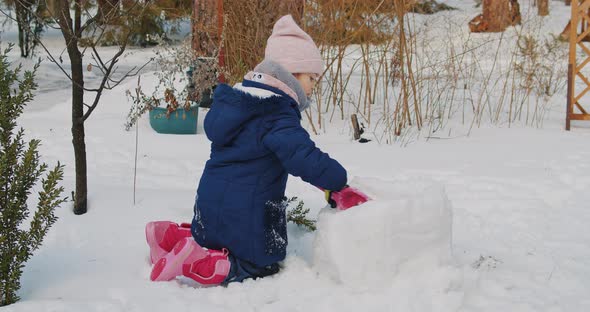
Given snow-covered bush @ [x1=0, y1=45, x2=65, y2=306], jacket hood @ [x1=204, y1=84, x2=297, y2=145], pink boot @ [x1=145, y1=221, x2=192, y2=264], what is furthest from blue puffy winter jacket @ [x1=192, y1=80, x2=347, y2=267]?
snow-covered bush @ [x1=0, y1=45, x2=65, y2=306]

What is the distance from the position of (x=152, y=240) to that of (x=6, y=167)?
0.62 m

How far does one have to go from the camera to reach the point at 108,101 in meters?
6.93

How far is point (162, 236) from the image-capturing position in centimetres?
276

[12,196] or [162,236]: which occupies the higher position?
[12,196]

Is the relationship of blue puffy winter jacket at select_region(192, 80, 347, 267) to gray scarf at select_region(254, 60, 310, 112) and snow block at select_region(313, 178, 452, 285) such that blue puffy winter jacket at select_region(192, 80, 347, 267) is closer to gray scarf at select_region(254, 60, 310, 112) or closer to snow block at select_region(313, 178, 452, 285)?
gray scarf at select_region(254, 60, 310, 112)

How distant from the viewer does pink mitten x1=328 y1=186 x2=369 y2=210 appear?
2.54 m

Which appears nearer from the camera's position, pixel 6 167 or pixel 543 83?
pixel 6 167

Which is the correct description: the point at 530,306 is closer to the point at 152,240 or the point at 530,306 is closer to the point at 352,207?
the point at 352,207

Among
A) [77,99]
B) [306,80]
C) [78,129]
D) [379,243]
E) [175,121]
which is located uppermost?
[306,80]

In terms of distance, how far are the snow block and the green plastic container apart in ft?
10.4

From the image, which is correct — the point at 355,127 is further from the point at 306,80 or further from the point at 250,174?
the point at 250,174

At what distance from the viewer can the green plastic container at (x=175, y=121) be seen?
5.48 meters

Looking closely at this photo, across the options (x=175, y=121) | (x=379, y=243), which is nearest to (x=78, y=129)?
(x=379, y=243)

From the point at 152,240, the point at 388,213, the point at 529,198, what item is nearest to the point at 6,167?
the point at 152,240
